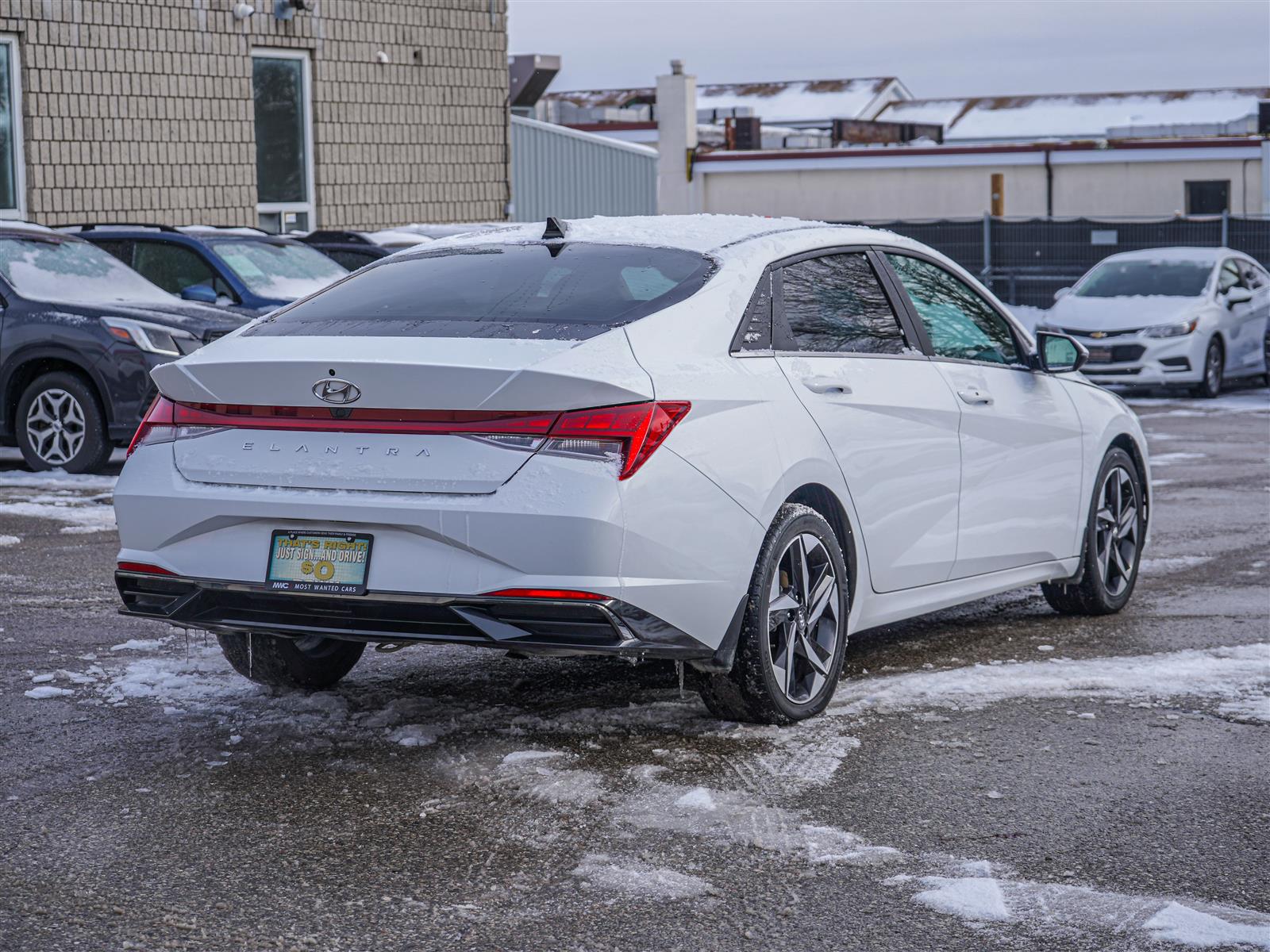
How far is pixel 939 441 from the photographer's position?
21.3 feet

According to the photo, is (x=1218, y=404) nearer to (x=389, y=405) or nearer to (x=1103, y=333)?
(x=1103, y=333)

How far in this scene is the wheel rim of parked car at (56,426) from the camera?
40.1 feet

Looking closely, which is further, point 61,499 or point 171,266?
point 171,266

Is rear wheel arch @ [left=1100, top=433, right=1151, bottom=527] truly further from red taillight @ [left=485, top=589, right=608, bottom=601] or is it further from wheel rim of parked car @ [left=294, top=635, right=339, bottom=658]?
red taillight @ [left=485, top=589, right=608, bottom=601]

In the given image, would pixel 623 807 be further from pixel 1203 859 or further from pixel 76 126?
pixel 76 126

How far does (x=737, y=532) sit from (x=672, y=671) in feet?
4.14

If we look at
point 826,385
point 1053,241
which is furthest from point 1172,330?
point 826,385

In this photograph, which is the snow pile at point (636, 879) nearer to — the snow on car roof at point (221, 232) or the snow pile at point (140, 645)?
the snow pile at point (140, 645)

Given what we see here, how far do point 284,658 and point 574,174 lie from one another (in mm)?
23210

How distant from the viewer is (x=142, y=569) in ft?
17.8

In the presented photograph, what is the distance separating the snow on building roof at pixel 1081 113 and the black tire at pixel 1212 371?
3729 centimetres

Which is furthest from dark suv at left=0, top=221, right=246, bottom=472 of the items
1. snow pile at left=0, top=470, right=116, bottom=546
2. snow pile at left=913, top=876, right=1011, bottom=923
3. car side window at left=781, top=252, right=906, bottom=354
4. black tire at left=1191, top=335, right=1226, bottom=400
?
black tire at left=1191, top=335, right=1226, bottom=400

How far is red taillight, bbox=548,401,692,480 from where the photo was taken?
4.97 m

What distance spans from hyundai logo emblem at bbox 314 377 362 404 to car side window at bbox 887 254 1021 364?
7.89 feet
